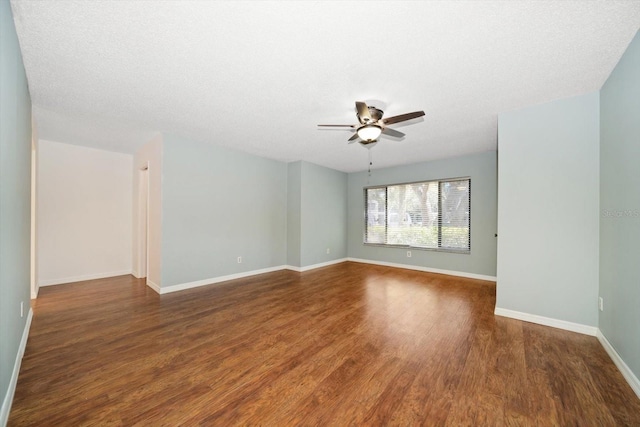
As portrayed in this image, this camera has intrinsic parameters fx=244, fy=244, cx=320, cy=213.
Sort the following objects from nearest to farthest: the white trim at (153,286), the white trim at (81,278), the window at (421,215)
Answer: the white trim at (153,286) → the white trim at (81,278) → the window at (421,215)

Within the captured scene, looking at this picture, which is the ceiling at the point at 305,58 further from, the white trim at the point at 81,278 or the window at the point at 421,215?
the white trim at the point at 81,278

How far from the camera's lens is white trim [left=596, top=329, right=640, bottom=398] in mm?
1743

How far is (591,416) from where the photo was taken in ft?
5.03

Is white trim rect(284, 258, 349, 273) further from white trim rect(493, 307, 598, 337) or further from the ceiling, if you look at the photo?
white trim rect(493, 307, 598, 337)

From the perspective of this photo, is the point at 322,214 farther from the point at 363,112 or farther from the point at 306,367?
the point at 306,367

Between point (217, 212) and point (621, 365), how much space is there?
5.29 metres

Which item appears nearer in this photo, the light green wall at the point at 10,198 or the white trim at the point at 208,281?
the light green wall at the point at 10,198

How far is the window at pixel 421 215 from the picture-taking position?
5371mm

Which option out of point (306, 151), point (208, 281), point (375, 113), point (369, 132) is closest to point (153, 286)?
point (208, 281)

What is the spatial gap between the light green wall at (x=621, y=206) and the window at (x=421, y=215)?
2.88m

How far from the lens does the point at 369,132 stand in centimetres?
290

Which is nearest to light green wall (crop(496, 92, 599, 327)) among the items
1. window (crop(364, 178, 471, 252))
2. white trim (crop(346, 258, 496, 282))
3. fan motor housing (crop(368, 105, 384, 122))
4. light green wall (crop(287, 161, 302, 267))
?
fan motor housing (crop(368, 105, 384, 122))

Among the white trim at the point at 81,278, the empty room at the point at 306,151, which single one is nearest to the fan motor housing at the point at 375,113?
the empty room at the point at 306,151

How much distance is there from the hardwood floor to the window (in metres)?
2.21
